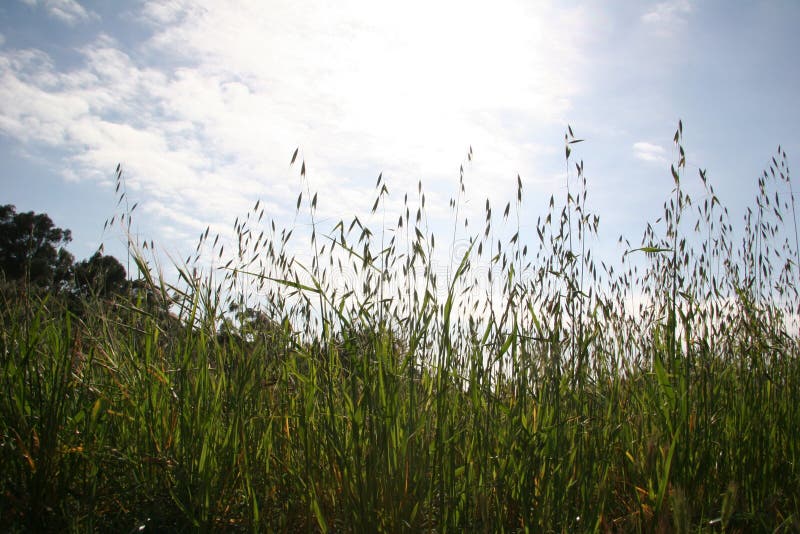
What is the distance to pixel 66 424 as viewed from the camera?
1.77 metres

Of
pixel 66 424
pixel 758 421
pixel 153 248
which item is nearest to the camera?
pixel 66 424

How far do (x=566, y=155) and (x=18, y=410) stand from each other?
2.35m

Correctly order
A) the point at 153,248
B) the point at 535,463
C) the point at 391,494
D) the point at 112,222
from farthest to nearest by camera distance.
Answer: the point at 112,222
the point at 153,248
the point at 535,463
the point at 391,494

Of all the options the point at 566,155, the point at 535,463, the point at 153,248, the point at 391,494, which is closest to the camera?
the point at 391,494

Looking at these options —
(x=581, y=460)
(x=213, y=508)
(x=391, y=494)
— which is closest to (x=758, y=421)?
(x=581, y=460)

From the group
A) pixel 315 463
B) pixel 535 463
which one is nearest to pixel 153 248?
pixel 315 463

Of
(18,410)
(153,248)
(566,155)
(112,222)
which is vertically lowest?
(18,410)

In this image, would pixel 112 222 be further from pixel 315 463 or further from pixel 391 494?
pixel 391 494

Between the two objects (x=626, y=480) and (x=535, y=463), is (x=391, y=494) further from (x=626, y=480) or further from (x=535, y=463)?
(x=626, y=480)

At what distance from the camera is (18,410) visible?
1.66 meters

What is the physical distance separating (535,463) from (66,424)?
1585 millimetres

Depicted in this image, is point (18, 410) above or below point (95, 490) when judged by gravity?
above

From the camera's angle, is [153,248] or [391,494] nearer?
[391,494]

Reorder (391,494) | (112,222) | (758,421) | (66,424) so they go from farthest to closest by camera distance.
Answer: (112,222)
(758,421)
(66,424)
(391,494)
